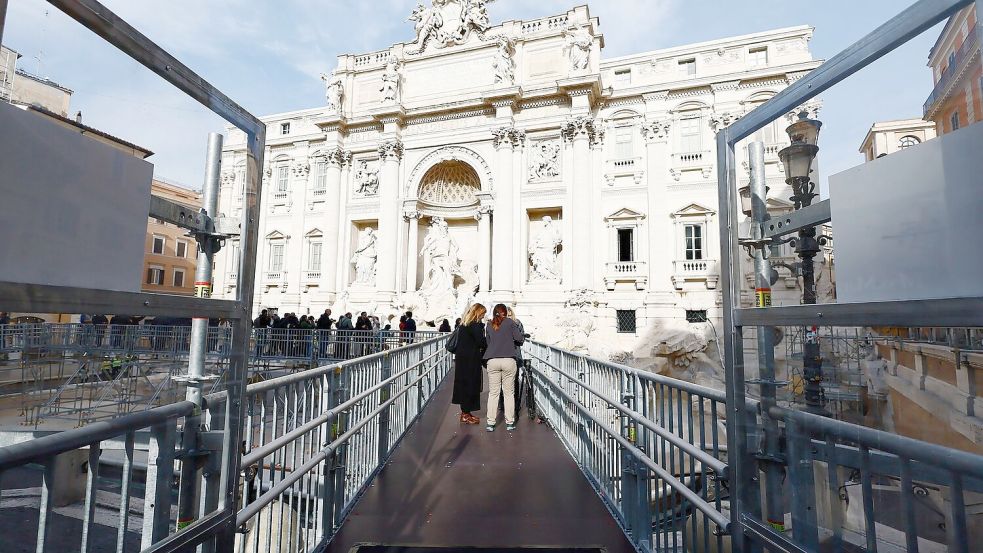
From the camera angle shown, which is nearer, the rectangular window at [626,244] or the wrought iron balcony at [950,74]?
the wrought iron balcony at [950,74]

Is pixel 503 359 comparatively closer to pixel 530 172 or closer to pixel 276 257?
pixel 530 172

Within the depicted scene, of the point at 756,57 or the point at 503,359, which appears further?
the point at 756,57

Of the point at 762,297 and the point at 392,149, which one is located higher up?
the point at 392,149

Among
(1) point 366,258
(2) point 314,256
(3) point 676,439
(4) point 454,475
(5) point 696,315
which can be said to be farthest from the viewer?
(2) point 314,256

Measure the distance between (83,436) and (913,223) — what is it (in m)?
2.17

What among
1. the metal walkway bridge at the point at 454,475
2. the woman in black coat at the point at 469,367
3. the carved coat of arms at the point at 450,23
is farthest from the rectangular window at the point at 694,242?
the woman in black coat at the point at 469,367

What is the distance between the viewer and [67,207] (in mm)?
1128

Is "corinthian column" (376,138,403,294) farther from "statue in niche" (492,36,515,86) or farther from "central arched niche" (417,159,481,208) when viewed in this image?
"statue in niche" (492,36,515,86)

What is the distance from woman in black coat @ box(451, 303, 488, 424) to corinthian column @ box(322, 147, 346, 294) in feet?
60.7

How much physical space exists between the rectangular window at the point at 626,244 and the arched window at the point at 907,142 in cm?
2010

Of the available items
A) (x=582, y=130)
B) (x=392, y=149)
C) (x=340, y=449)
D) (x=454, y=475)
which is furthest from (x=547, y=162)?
(x=340, y=449)

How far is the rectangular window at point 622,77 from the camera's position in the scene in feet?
71.6

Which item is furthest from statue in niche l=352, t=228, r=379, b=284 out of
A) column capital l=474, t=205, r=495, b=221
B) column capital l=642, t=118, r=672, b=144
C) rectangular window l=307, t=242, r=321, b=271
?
column capital l=642, t=118, r=672, b=144

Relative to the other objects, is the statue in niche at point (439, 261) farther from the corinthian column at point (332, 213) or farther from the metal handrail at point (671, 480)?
the metal handrail at point (671, 480)
